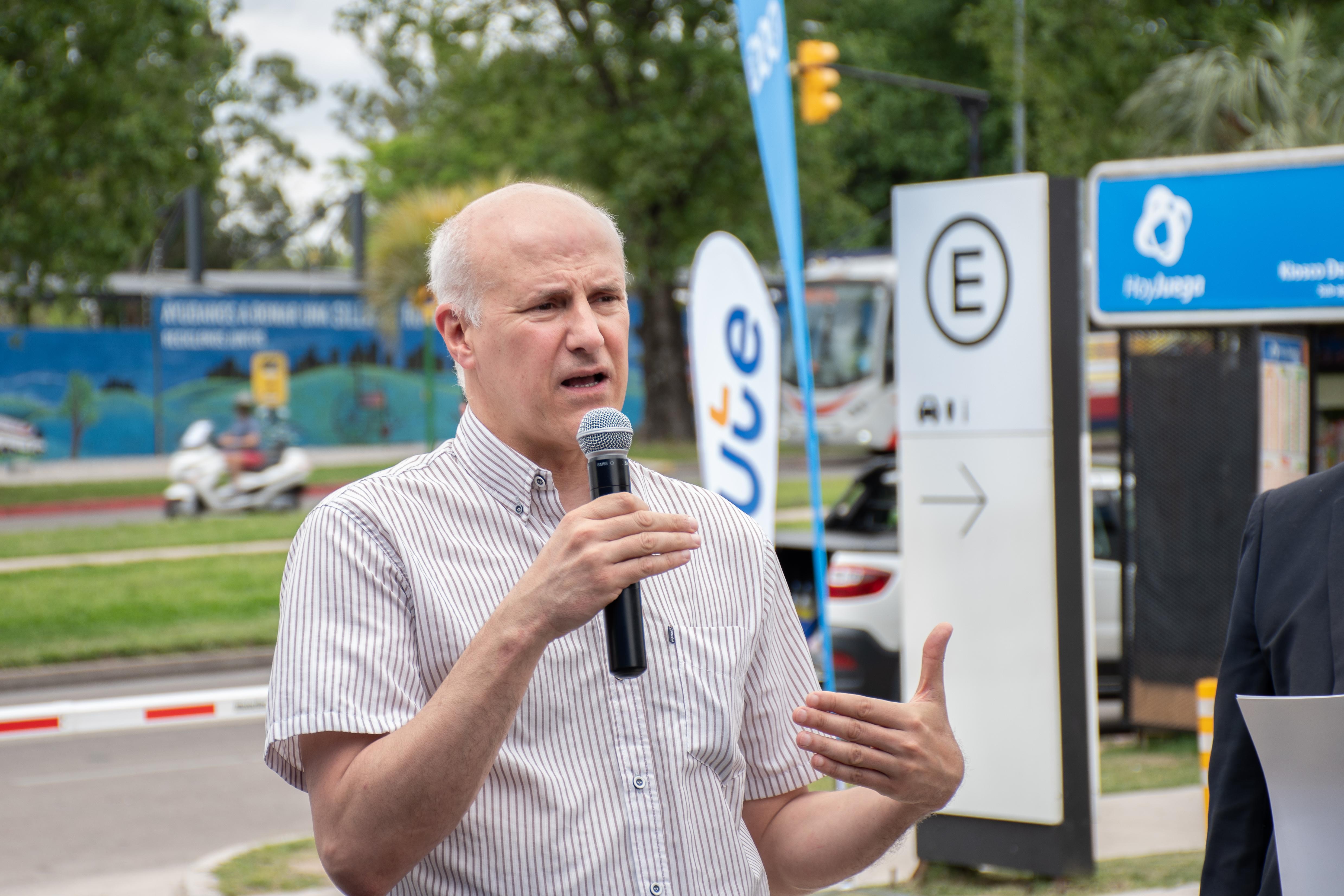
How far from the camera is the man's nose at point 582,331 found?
192 centimetres

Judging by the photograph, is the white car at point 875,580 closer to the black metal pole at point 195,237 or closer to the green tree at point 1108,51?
the green tree at point 1108,51

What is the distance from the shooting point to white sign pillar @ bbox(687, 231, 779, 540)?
19.5 ft

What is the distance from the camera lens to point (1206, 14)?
1720 centimetres

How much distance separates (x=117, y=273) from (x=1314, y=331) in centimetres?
3529

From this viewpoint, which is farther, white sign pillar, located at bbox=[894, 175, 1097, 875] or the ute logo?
the ute logo

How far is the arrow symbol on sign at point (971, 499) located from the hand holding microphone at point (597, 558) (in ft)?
12.9

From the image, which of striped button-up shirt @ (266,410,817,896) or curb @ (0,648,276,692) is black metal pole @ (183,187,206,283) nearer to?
curb @ (0,648,276,692)

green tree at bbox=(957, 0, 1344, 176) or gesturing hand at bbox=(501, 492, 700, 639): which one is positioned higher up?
green tree at bbox=(957, 0, 1344, 176)

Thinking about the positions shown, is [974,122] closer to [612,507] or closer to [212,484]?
[212,484]

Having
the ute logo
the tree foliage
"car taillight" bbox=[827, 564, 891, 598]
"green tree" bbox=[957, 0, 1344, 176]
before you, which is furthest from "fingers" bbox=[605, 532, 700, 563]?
the tree foliage

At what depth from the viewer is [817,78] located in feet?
54.5

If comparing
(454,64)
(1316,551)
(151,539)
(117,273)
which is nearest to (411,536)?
(1316,551)

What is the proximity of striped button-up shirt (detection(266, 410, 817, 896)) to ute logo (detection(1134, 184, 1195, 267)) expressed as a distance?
5931 mm

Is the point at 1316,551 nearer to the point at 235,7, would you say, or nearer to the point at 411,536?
the point at 411,536
